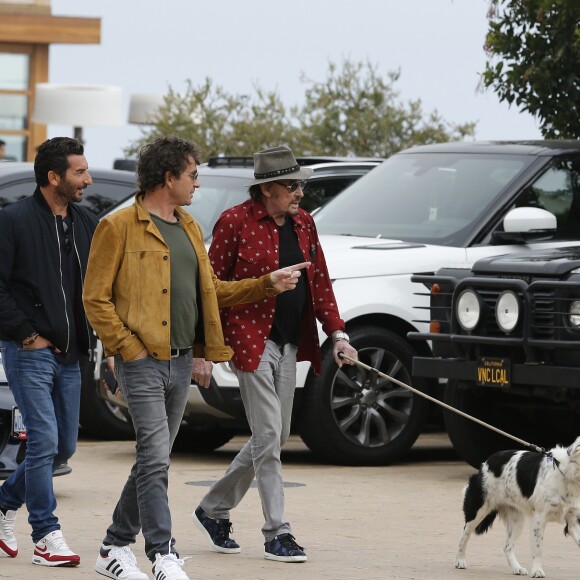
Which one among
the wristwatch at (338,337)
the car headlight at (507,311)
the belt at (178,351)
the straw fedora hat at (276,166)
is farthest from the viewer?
the car headlight at (507,311)

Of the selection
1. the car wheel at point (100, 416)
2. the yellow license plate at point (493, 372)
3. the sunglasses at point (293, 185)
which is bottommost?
the car wheel at point (100, 416)

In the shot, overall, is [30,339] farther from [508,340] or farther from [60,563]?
[508,340]

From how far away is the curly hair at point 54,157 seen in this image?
802 cm

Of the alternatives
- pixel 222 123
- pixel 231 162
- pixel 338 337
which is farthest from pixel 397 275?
pixel 222 123

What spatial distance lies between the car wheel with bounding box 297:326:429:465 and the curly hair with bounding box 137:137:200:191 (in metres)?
4.09

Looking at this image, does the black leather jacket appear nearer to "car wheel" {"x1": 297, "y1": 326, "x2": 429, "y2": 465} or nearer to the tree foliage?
"car wheel" {"x1": 297, "y1": 326, "x2": 429, "y2": 465}

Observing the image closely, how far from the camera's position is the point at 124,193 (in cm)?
1382

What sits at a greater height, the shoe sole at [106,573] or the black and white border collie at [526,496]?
the black and white border collie at [526,496]

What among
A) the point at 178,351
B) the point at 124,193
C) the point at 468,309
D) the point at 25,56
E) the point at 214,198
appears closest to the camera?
the point at 178,351

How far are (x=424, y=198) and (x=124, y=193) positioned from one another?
269 centimetres

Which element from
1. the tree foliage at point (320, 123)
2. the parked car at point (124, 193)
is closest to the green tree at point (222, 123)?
the tree foliage at point (320, 123)

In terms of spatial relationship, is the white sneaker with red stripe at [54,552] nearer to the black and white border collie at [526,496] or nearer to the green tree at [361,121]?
the black and white border collie at [526,496]

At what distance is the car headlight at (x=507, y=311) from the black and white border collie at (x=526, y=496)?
2.19m

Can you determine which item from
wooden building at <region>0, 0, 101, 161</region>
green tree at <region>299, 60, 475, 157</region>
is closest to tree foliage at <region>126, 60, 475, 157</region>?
green tree at <region>299, 60, 475, 157</region>
